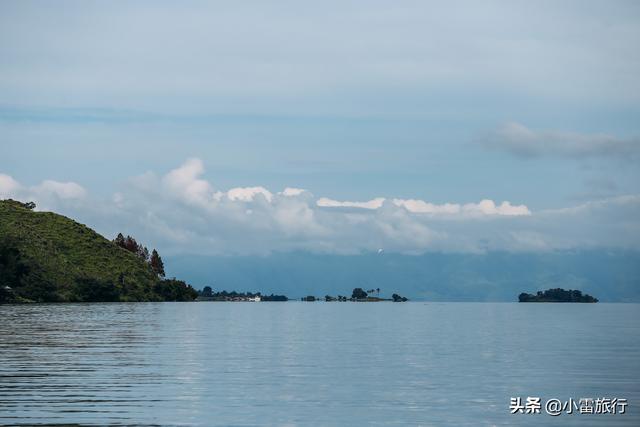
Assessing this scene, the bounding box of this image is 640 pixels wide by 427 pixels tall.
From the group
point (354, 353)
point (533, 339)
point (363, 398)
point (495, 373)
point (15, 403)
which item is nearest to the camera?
point (15, 403)

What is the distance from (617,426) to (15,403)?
32.5 m

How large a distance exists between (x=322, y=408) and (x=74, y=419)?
13.6m

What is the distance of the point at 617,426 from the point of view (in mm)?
45938

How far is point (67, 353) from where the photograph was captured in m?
82.8

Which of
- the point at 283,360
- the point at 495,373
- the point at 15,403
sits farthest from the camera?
the point at 283,360

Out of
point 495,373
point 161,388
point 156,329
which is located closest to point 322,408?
point 161,388

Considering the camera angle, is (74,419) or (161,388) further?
(161,388)

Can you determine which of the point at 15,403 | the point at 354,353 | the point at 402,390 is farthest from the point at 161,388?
the point at 354,353

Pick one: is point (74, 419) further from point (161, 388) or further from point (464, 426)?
point (464, 426)

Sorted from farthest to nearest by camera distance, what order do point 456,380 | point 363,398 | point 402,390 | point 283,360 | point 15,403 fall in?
point 283,360 → point 456,380 → point 402,390 → point 363,398 → point 15,403

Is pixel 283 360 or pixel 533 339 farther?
pixel 533 339

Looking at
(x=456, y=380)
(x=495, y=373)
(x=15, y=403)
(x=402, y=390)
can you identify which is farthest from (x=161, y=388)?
(x=495, y=373)

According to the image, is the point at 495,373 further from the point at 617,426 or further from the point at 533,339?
the point at 533,339

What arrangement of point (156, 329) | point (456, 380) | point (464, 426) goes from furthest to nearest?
point (156, 329), point (456, 380), point (464, 426)
